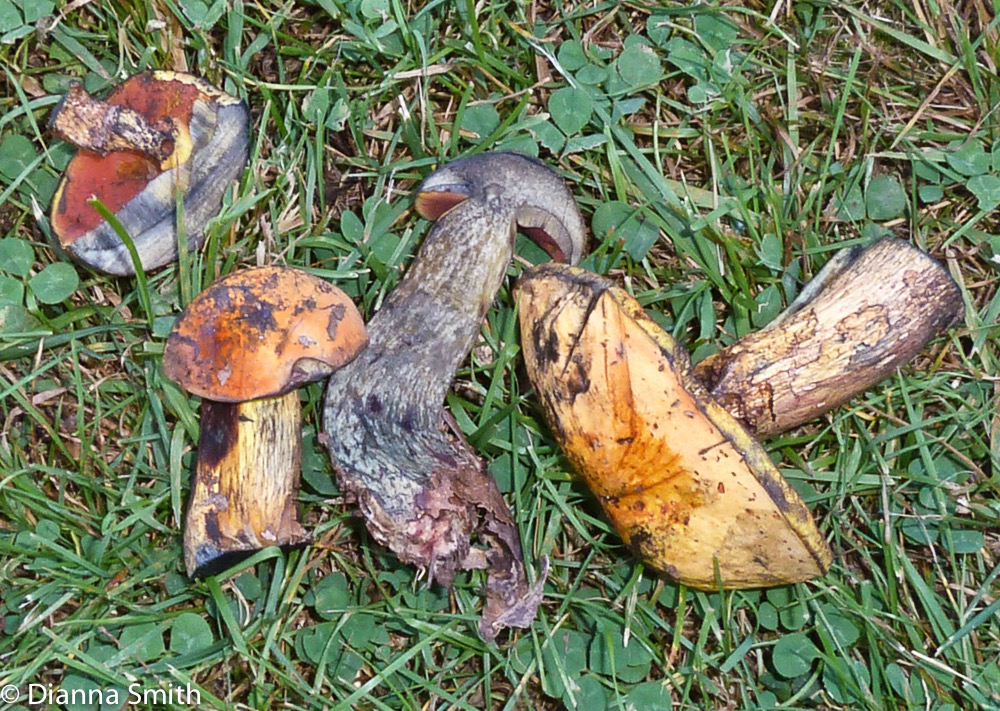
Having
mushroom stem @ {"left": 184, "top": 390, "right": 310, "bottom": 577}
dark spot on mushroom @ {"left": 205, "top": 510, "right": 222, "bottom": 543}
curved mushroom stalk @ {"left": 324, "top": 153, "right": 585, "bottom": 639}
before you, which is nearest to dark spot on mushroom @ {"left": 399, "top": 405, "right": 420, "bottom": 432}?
curved mushroom stalk @ {"left": 324, "top": 153, "right": 585, "bottom": 639}

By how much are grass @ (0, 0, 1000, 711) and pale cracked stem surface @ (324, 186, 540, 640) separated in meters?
0.17

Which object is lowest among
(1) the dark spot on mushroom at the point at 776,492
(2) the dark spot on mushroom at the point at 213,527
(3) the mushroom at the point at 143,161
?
(2) the dark spot on mushroom at the point at 213,527

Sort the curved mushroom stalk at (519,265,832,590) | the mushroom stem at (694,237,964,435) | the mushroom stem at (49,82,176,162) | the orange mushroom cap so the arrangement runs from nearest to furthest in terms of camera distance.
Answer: the curved mushroom stalk at (519,265,832,590) < the orange mushroom cap < the mushroom stem at (694,237,964,435) < the mushroom stem at (49,82,176,162)

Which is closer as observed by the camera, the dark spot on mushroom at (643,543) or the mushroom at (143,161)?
the dark spot on mushroom at (643,543)

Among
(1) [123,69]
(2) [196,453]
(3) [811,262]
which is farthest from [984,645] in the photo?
(1) [123,69]

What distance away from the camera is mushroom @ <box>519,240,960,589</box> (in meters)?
2.02

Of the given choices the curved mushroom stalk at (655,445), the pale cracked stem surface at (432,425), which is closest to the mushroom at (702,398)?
the curved mushroom stalk at (655,445)

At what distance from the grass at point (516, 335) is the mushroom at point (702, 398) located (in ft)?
1.18

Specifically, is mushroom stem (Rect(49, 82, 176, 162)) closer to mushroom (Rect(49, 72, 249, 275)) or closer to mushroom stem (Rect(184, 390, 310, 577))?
mushroom (Rect(49, 72, 249, 275))

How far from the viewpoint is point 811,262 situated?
2.68 meters

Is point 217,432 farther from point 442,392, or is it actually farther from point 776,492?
point 776,492

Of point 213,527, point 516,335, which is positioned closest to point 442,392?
point 516,335

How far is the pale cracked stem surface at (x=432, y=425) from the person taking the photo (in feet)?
7.61

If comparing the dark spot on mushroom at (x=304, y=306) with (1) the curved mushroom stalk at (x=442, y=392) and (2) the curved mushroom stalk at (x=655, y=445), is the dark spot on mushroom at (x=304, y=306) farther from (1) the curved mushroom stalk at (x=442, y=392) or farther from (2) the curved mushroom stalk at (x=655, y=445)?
(2) the curved mushroom stalk at (x=655, y=445)
